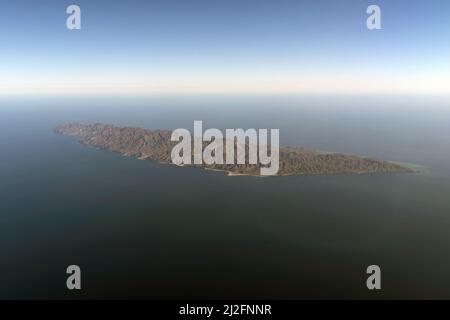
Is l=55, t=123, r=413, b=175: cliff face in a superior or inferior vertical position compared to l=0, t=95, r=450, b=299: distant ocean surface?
superior

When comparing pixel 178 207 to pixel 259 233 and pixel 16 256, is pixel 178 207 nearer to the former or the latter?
pixel 259 233

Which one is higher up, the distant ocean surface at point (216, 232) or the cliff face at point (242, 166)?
the cliff face at point (242, 166)

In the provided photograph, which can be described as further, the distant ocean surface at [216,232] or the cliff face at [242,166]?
the cliff face at [242,166]

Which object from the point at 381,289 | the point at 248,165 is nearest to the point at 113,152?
the point at 248,165

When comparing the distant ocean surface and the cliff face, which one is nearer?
the distant ocean surface
